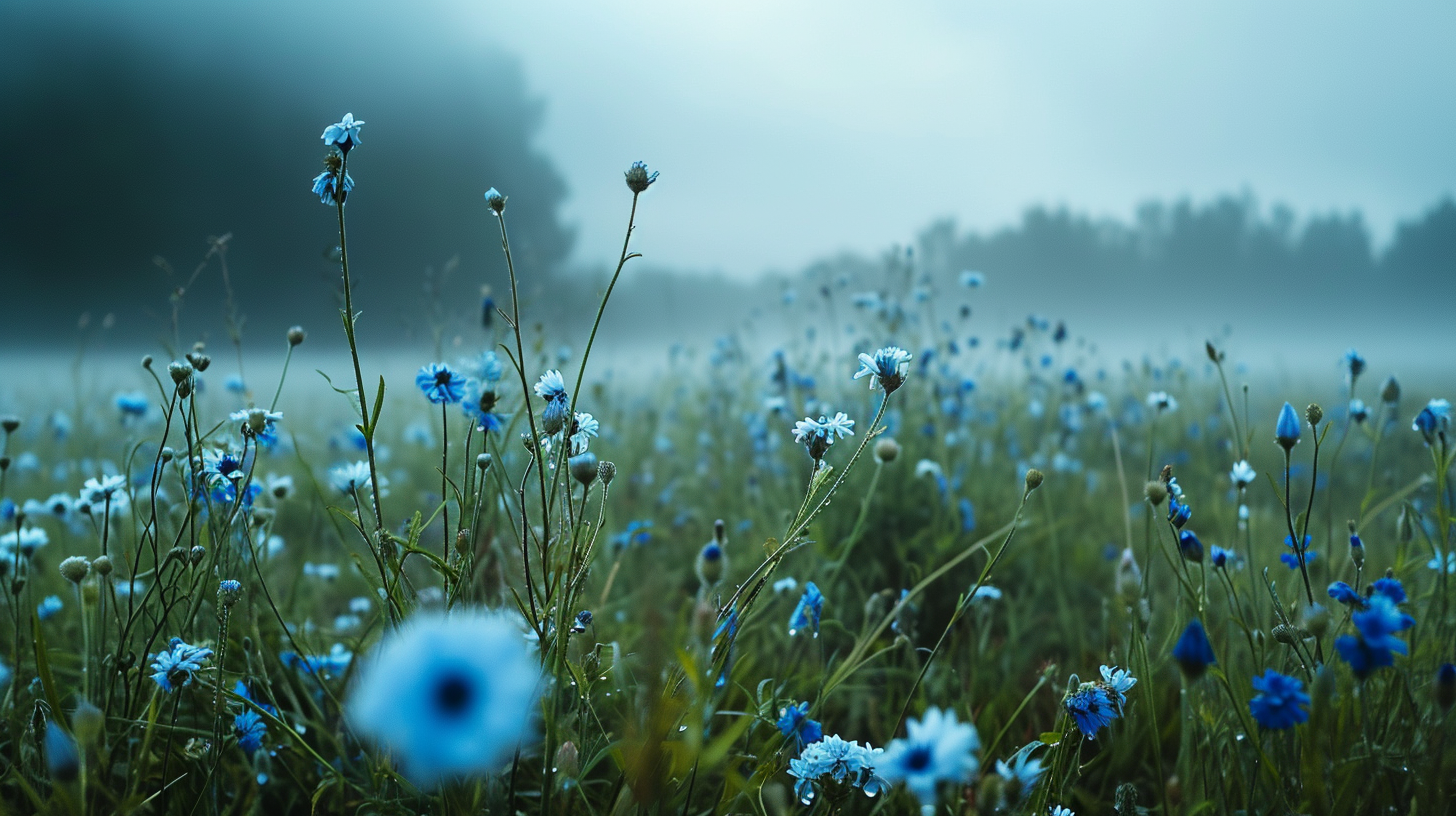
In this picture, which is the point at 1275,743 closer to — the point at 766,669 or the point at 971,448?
the point at 766,669

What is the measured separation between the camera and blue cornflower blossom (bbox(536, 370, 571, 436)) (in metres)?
0.80

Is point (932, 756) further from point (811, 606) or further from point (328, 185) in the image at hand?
point (328, 185)

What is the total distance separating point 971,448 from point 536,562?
1.88m

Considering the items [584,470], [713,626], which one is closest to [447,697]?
[713,626]

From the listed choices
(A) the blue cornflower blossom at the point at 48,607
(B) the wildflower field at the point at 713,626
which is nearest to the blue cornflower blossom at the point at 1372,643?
(B) the wildflower field at the point at 713,626

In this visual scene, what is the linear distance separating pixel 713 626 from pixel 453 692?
0.72ft

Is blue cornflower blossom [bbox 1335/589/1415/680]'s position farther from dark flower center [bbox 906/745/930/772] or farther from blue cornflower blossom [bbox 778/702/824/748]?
blue cornflower blossom [bbox 778/702/824/748]

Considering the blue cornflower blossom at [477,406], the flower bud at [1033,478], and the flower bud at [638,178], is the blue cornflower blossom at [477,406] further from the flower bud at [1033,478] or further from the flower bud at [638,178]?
the flower bud at [1033,478]

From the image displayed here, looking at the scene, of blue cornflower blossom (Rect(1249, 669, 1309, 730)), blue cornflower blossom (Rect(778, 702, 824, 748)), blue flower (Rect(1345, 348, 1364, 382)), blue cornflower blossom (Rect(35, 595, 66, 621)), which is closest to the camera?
blue cornflower blossom (Rect(1249, 669, 1309, 730))

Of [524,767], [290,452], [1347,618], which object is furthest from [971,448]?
[290,452]

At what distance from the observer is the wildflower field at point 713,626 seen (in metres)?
0.67

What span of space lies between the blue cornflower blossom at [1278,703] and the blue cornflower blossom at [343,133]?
0.95 meters

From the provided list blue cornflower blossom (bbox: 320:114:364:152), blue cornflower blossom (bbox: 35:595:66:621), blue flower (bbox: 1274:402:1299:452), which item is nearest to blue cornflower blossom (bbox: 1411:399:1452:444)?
blue flower (bbox: 1274:402:1299:452)

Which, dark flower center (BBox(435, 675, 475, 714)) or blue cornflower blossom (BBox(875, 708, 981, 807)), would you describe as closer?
dark flower center (BBox(435, 675, 475, 714))
